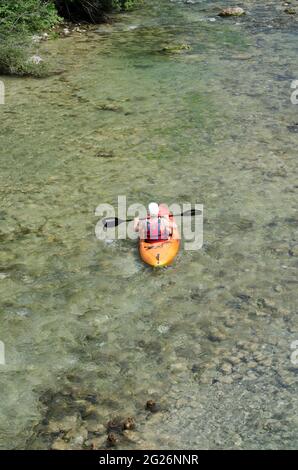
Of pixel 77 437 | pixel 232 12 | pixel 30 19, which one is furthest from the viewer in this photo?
pixel 232 12

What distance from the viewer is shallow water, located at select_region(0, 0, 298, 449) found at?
582cm

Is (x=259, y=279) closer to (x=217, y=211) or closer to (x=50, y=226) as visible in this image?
(x=217, y=211)

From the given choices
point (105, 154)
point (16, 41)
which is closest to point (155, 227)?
point (105, 154)

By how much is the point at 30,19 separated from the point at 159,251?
1106 cm

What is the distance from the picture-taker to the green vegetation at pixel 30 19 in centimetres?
1420

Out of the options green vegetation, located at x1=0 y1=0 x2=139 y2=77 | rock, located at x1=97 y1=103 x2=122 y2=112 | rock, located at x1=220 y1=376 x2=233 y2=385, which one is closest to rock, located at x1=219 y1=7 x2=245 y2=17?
green vegetation, located at x1=0 y1=0 x2=139 y2=77

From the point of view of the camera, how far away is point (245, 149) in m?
10.9

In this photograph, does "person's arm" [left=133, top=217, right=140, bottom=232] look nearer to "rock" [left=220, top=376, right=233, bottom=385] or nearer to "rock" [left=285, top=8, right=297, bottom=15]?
"rock" [left=220, top=376, right=233, bottom=385]

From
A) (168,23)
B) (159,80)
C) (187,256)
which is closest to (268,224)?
(187,256)

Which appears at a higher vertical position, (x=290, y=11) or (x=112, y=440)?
(x=290, y=11)

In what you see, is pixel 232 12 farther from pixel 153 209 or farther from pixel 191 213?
pixel 153 209

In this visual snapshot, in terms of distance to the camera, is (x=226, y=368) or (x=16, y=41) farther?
(x=16, y=41)

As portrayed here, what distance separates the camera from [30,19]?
54.4 ft

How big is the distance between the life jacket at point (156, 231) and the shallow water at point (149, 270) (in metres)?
0.38
